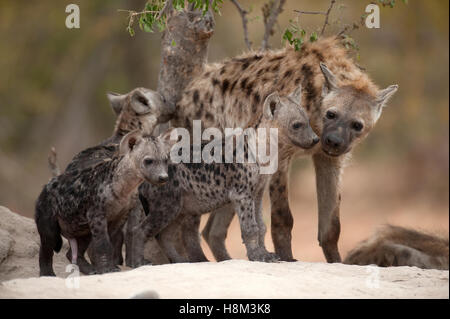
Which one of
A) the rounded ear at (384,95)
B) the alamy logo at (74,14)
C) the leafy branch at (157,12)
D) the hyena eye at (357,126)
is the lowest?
the hyena eye at (357,126)

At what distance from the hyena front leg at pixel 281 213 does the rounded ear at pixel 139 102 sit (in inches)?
52.2

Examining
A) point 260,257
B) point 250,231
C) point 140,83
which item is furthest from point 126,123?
point 140,83

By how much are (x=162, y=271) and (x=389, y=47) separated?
11.2m

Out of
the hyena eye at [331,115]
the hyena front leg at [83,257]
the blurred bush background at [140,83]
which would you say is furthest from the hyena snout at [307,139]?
the blurred bush background at [140,83]

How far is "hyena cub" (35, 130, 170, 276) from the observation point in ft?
16.0

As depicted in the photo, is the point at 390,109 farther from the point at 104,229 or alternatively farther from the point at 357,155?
the point at 104,229

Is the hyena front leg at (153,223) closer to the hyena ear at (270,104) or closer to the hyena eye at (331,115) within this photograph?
the hyena ear at (270,104)

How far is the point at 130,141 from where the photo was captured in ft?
16.3

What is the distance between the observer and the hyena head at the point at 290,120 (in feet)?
17.2

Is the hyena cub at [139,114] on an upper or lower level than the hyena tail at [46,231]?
upper

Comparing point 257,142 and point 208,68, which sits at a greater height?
point 208,68

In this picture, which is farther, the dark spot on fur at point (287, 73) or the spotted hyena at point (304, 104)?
the dark spot on fur at point (287, 73)
